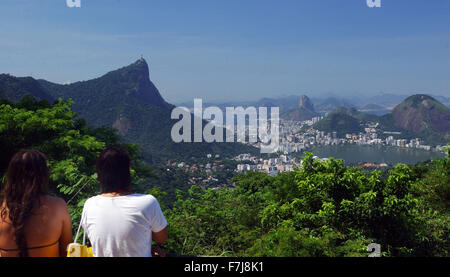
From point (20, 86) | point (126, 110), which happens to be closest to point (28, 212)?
point (20, 86)

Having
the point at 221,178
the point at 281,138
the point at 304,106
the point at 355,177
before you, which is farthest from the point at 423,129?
the point at 355,177

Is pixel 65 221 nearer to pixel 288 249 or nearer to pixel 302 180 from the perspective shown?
pixel 288 249

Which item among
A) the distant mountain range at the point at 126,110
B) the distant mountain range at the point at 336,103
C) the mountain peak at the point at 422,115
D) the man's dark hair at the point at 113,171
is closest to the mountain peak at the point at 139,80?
the distant mountain range at the point at 126,110

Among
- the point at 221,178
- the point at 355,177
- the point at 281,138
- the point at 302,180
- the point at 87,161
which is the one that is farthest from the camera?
the point at 281,138

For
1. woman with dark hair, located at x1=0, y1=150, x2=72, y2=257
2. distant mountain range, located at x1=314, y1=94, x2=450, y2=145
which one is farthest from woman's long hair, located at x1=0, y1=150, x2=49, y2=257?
distant mountain range, located at x1=314, y1=94, x2=450, y2=145

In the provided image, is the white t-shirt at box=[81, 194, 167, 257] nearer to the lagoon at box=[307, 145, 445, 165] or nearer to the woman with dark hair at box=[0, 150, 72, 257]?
the woman with dark hair at box=[0, 150, 72, 257]

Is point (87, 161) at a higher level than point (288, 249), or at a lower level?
higher

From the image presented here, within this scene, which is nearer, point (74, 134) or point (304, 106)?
point (74, 134)
